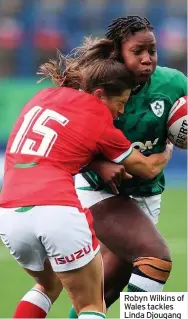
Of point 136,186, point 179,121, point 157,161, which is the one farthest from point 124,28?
point 136,186

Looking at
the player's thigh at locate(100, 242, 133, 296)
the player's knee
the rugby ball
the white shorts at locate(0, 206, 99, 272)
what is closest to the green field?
the player's thigh at locate(100, 242, 133, 296)

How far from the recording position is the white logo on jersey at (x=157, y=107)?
582cm

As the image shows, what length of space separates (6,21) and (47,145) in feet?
40.4

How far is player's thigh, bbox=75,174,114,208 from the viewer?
603cm

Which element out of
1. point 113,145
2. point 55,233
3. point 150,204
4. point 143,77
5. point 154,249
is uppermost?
point 143,77

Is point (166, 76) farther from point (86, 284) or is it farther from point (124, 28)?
point (86, 284)

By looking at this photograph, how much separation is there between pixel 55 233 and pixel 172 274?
421 centimetres

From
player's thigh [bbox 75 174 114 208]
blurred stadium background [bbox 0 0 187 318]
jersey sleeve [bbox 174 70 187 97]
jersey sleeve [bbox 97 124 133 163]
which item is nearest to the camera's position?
jersey sleeve [bbox 97 124 133 163]

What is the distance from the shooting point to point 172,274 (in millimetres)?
8820

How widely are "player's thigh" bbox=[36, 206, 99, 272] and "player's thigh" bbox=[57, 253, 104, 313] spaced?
0.04 m

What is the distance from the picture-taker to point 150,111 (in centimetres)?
581

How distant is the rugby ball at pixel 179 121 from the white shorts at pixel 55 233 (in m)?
1.16

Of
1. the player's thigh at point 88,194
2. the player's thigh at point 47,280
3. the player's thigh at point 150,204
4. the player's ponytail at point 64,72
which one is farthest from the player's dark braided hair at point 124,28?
the player's thigh at point 47,280

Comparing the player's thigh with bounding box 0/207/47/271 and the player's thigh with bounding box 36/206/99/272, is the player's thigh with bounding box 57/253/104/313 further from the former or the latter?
the player's thigh with bounding box 0/207/47/271
